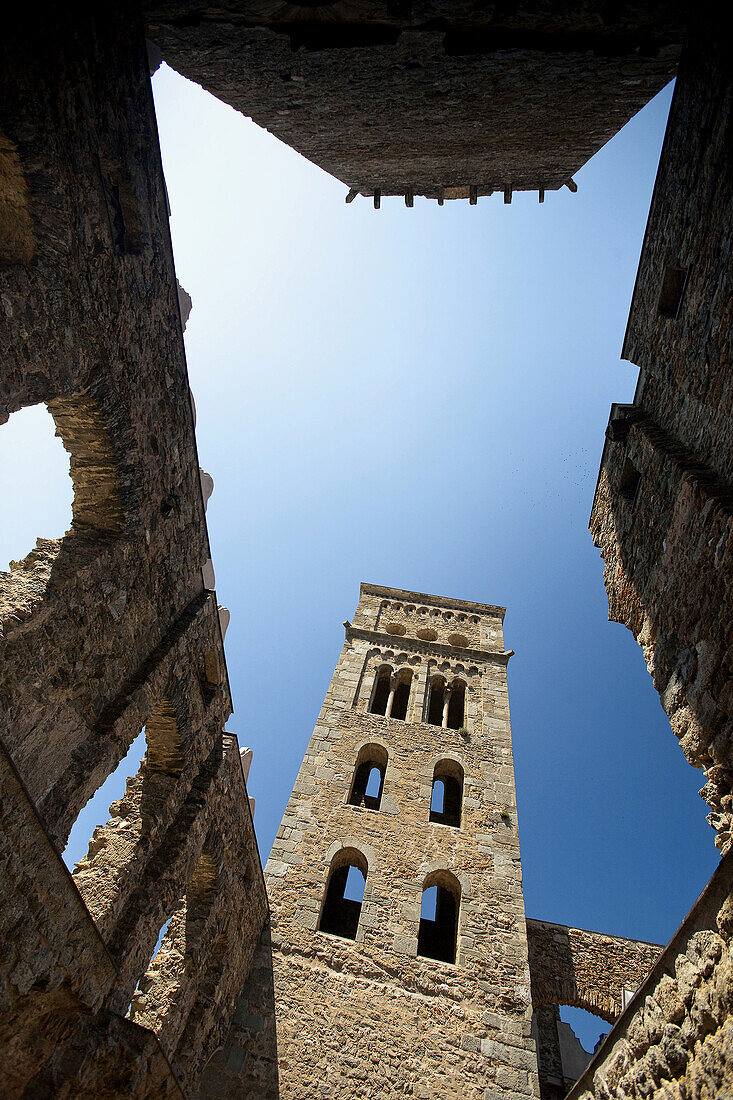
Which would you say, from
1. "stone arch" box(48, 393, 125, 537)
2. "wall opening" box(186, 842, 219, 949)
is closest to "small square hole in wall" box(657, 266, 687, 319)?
"stone arch" box(48, 393, 125, 537)

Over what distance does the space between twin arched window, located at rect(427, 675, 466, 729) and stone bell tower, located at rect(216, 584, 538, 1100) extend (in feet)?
0.14

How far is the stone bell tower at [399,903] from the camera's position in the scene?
25.2ft

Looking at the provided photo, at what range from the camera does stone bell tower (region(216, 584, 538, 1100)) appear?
768 cm

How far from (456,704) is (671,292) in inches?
455

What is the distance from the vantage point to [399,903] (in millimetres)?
9625

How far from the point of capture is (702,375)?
→ 4770mm

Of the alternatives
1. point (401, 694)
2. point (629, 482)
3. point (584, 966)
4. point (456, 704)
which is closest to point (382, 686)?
point (401, 694)

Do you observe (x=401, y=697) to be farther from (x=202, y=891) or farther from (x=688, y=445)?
(x=688, y=445)


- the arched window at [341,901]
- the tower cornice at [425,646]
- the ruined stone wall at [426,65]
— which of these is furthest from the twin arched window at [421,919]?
the ruined stone wall at [426,65]

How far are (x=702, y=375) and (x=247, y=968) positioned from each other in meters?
9.29

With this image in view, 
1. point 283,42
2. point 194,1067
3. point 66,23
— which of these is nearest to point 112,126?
point 66,23

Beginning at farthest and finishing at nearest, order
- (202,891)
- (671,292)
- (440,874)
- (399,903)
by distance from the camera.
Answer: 1. (440,874)
2. (399,903)
3. (202,891)
4. (671,292)

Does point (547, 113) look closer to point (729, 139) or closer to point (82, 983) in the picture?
A: point (729, 139)

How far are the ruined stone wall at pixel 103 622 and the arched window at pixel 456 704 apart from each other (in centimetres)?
859
